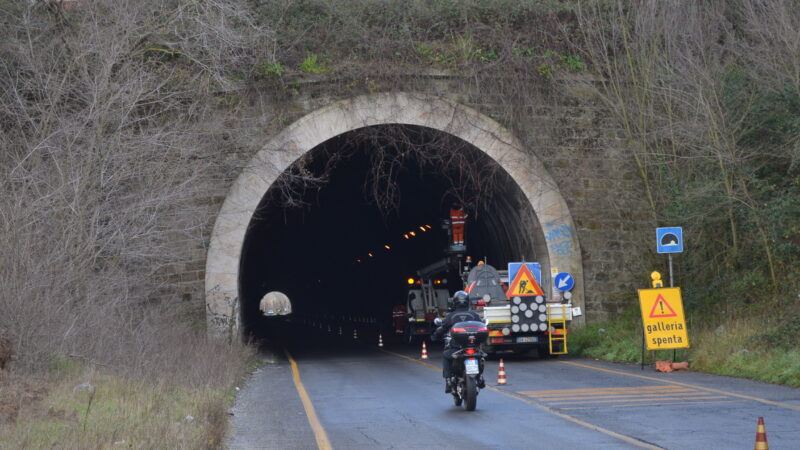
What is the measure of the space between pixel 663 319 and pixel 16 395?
12234mm

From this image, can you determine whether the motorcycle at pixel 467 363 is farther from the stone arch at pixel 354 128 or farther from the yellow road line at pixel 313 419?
the stone arch at pixel 354 128

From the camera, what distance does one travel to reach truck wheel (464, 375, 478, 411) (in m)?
12.5

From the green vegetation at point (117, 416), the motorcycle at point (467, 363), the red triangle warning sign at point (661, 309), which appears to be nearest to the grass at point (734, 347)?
the red triangle warning sign at point (661, 309)

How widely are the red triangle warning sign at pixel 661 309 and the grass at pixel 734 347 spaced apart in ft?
3.06

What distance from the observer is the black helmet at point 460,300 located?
13.6 metres

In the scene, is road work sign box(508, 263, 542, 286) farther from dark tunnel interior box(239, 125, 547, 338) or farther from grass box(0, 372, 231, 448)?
grass box(0, 372, 231, 448)

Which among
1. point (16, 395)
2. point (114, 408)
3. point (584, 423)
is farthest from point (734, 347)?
point (16, 395)

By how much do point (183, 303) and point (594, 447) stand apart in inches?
666

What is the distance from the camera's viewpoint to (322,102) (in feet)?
82.7

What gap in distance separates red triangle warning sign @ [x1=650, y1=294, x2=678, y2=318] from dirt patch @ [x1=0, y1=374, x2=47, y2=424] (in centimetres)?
1158

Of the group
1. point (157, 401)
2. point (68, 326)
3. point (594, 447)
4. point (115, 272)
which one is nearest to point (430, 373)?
point (115, 272)

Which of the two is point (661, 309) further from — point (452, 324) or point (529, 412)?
point (529, 412)

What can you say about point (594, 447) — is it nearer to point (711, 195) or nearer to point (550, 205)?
point (711, 195)

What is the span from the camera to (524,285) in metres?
22.4
